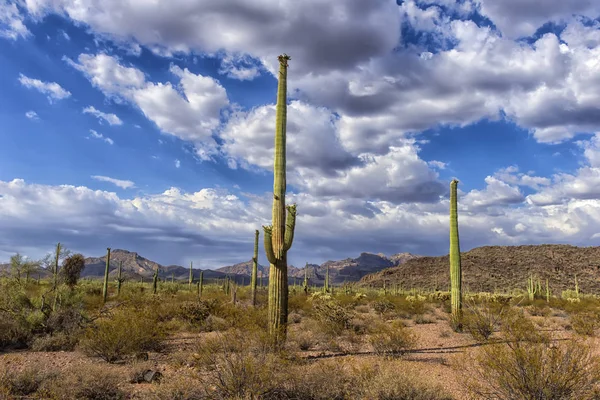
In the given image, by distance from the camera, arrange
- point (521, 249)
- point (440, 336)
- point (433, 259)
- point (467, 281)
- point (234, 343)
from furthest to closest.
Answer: point (433, 259), point (521, 249), point (467, 281), point (440, 336), point (234, 343)

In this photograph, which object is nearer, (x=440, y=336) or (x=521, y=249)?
(x=440, y=336)

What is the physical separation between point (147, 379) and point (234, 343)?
268 cm

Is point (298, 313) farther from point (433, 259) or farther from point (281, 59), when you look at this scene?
point (433, 259)

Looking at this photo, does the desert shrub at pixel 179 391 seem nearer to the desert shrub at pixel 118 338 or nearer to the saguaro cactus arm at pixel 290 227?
the desert shrub at pixel 118 338

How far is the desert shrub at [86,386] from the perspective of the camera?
24.1 feet

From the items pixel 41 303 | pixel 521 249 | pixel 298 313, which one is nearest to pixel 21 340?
pixel 41 303

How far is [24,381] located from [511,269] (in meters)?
69.0

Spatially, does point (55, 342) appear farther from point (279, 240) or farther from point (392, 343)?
point (392, 343)

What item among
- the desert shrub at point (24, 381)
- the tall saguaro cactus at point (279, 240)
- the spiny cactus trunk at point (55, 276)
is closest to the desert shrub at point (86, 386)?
the desert shrub at point (24, 381)

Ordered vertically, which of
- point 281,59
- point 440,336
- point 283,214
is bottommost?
A: point 440,336

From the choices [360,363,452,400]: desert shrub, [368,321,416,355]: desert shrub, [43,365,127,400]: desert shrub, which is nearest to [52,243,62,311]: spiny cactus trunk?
[43,365,127,400]: desert shrub

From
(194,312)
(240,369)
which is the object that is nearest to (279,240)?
(240,369)

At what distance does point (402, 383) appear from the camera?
697cm

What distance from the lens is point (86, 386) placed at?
750 centimetres
